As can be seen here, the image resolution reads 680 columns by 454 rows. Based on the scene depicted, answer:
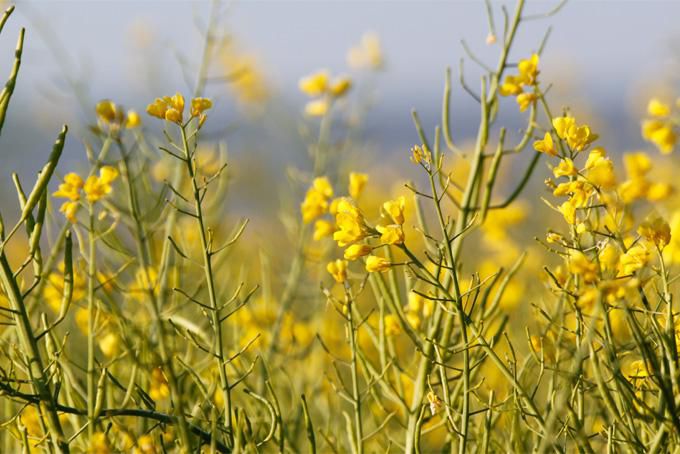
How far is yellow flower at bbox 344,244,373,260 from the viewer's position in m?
1.38

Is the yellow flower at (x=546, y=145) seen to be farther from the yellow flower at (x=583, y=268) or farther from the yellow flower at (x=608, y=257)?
the yellow flower at (x=583, y=268)

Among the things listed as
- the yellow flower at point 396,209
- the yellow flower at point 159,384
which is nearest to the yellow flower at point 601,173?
the yellow flower at point 396,209

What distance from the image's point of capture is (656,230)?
4.09ft

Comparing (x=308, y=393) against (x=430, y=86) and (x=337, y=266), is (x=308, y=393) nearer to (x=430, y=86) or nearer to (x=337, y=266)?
(x=337, y=266)

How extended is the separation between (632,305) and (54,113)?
23.1 feet

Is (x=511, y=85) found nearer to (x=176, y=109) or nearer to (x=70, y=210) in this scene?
(x=176, y=109)

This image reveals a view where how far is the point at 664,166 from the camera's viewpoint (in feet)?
17.4

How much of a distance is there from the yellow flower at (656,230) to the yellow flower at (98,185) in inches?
38.2

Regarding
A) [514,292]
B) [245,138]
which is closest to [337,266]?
[514,292]

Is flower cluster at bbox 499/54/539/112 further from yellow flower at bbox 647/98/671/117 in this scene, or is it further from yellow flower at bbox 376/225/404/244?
yellow flower at bbox 376/225/404/244

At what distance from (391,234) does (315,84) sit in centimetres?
149

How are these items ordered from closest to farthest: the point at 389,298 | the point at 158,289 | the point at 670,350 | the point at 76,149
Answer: the point at 670,350 → the point at 389,298 → the point at 158,289 → the point at 76,149

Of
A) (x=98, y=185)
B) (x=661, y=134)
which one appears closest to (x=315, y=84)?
(x=98, y=185)

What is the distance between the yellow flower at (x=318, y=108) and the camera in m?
2.68
